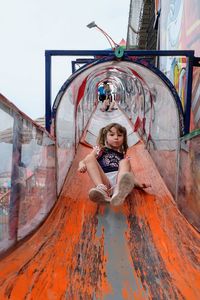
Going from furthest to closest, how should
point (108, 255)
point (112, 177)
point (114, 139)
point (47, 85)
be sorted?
point (47, 85) → point (114, 139) → point (112, 177) → point (108, 255)

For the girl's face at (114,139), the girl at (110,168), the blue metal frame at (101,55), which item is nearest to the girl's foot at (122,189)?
the girl at (110,168)

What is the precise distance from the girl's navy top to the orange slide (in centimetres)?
42

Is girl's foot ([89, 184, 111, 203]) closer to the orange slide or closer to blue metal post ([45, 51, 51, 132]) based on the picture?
the orange slide

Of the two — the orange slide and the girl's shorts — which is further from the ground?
the girl's shorts

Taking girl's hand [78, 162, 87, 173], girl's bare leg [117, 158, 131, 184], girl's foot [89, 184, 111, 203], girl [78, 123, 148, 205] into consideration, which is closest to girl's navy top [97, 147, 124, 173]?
girl [78, 123, 148, 205]

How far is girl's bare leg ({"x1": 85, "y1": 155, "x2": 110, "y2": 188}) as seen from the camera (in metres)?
3.62

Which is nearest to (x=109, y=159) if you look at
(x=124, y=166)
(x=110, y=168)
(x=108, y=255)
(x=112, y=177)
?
(x=110, y=168)

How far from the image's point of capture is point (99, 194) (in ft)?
11.1

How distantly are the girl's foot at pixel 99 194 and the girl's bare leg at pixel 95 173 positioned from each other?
0.44 ft

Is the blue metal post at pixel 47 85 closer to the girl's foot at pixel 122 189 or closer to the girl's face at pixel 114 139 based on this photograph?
the girl's face at pixel 114 139

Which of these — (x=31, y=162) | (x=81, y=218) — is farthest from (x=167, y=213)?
(x=31, y=162)

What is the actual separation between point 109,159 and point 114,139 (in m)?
0.26

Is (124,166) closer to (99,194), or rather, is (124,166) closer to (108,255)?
(99,194)

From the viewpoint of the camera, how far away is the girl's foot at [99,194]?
3365mm
